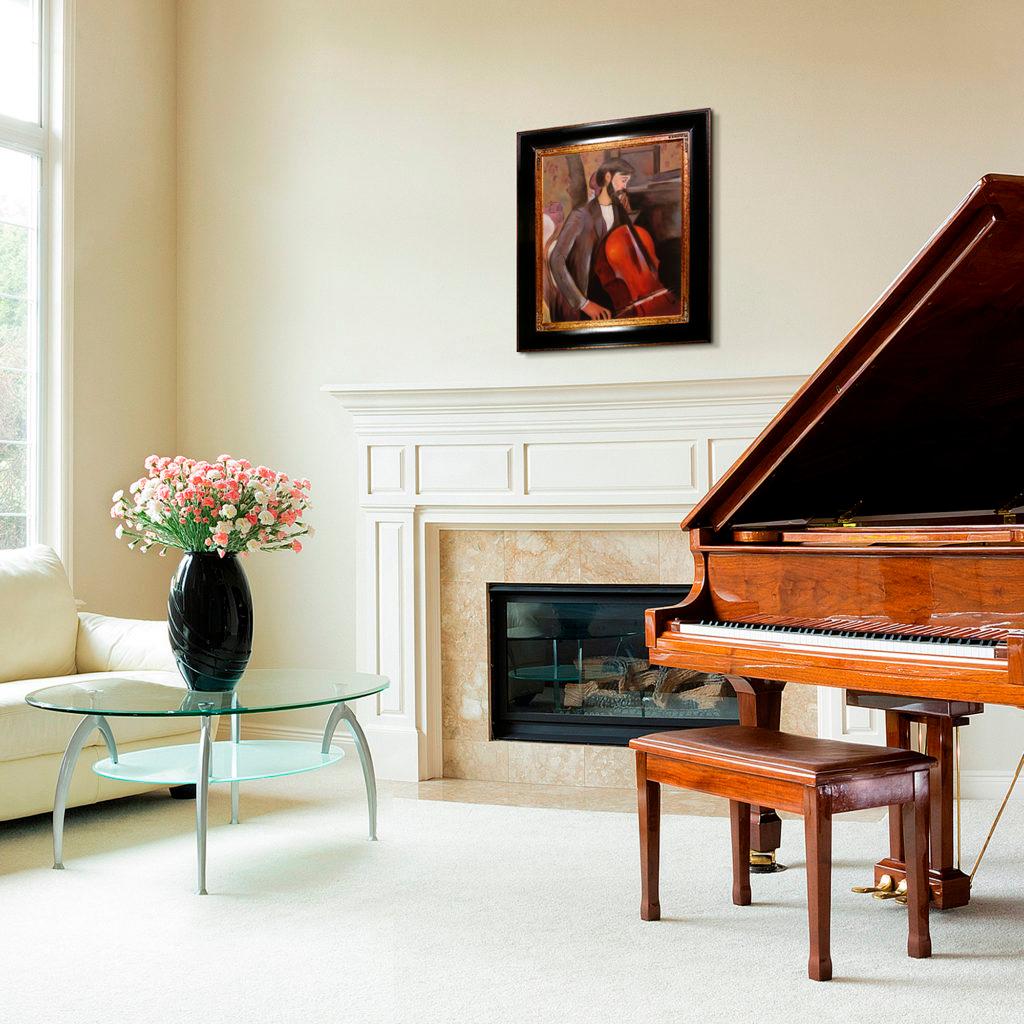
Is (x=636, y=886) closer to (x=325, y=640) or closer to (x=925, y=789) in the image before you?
(x=925, y=789)

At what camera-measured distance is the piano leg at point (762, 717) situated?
3.37m

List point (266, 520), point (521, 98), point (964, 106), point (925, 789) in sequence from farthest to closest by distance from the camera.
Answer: point (521, 98), point (964, 106), point (266, 520), point (925, 789)

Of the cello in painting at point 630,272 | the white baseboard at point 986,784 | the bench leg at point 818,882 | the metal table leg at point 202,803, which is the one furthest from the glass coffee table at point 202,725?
the white baseboard at point 986,784

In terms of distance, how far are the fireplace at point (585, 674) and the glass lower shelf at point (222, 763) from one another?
4.07 ft

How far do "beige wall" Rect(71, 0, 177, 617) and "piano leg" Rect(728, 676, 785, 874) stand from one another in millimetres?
3118

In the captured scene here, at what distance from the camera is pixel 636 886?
11.2ft

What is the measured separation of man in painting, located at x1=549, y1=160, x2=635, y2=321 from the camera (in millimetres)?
4898

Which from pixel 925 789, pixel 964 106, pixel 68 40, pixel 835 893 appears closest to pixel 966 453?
pixel 925 789

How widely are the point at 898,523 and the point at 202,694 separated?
2112mm

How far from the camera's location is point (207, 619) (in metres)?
3.78

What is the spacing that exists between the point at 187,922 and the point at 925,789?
1859 millimetres

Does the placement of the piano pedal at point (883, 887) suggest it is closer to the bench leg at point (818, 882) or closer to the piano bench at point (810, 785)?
the piano bench at point (810, 785)

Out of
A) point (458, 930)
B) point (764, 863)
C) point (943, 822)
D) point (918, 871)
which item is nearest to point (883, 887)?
point (943, 822)

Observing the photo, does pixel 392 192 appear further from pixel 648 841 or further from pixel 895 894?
pixel 895 894
